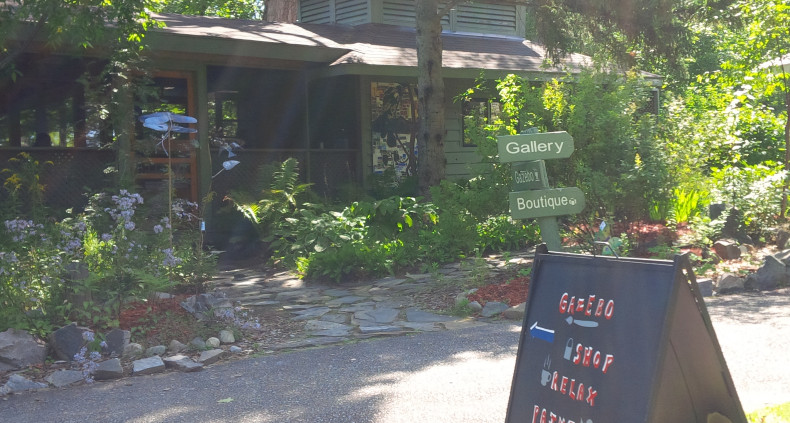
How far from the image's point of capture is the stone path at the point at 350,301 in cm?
713

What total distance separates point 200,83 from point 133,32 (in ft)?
11.6

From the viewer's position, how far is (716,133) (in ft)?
37.2

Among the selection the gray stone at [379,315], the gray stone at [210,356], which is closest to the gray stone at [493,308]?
the gray stone at [379,315]

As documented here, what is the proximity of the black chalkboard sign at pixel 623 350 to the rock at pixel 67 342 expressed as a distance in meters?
3.95

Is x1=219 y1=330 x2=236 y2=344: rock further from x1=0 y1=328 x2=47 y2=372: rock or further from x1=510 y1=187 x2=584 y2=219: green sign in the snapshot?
x1=510 y1=187 x2=584 y2=219: green sign

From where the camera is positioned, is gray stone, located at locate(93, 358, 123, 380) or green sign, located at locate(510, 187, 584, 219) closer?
gray stone, located at locate(93, 358, 123, 380)

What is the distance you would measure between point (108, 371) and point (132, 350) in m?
0.54

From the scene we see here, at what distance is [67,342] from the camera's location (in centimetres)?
598

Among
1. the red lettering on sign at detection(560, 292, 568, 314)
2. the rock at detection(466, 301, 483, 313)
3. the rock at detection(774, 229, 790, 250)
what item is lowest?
the rock at detection(466, 301, 483, 313)

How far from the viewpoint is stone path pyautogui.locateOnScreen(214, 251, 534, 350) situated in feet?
23.4

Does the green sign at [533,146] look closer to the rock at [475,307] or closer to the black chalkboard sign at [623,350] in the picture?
the rock at [475,307]

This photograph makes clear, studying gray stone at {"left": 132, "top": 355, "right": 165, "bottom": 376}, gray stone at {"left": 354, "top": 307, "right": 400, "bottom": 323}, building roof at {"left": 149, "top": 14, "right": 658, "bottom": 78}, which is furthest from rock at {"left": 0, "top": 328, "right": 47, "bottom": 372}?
building roof at {"left": 149, "top": 14, "right": 658, "bottom": 78}

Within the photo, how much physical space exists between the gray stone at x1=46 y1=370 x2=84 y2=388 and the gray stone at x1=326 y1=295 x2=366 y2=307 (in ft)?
10.5

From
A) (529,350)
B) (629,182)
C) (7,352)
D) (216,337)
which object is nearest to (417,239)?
Answer: (629,182)
